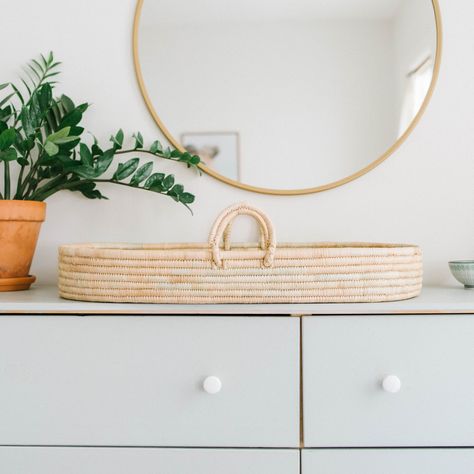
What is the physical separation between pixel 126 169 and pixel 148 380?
0.56 m

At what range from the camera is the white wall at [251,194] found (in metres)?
1.36

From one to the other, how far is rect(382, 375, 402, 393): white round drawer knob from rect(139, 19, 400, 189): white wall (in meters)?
0.59

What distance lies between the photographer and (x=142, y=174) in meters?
1.31

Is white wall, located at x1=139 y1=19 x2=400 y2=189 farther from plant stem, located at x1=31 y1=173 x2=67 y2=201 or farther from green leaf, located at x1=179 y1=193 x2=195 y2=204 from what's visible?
plant stem, located at x1=31 y1=173 x2=67 y2=201

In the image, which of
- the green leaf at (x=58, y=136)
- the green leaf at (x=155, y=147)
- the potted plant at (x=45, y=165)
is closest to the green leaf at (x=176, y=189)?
the potted plant at (x=45, y=165)

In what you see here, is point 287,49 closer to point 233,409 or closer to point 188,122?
point 188,122

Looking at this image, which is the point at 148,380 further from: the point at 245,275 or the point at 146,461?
the point at 245,275

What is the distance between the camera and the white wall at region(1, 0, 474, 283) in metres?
1.36

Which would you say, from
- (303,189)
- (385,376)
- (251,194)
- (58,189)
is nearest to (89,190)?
(58,189)

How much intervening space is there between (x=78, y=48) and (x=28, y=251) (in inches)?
22.0

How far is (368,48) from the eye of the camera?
136 cm

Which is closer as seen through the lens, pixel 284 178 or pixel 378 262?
pixel 378 262

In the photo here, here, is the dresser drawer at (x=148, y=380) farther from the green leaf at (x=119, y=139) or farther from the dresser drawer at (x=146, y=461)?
the green leaf at (x=119, y=139)

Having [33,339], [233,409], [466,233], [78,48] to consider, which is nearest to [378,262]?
[233,409]
